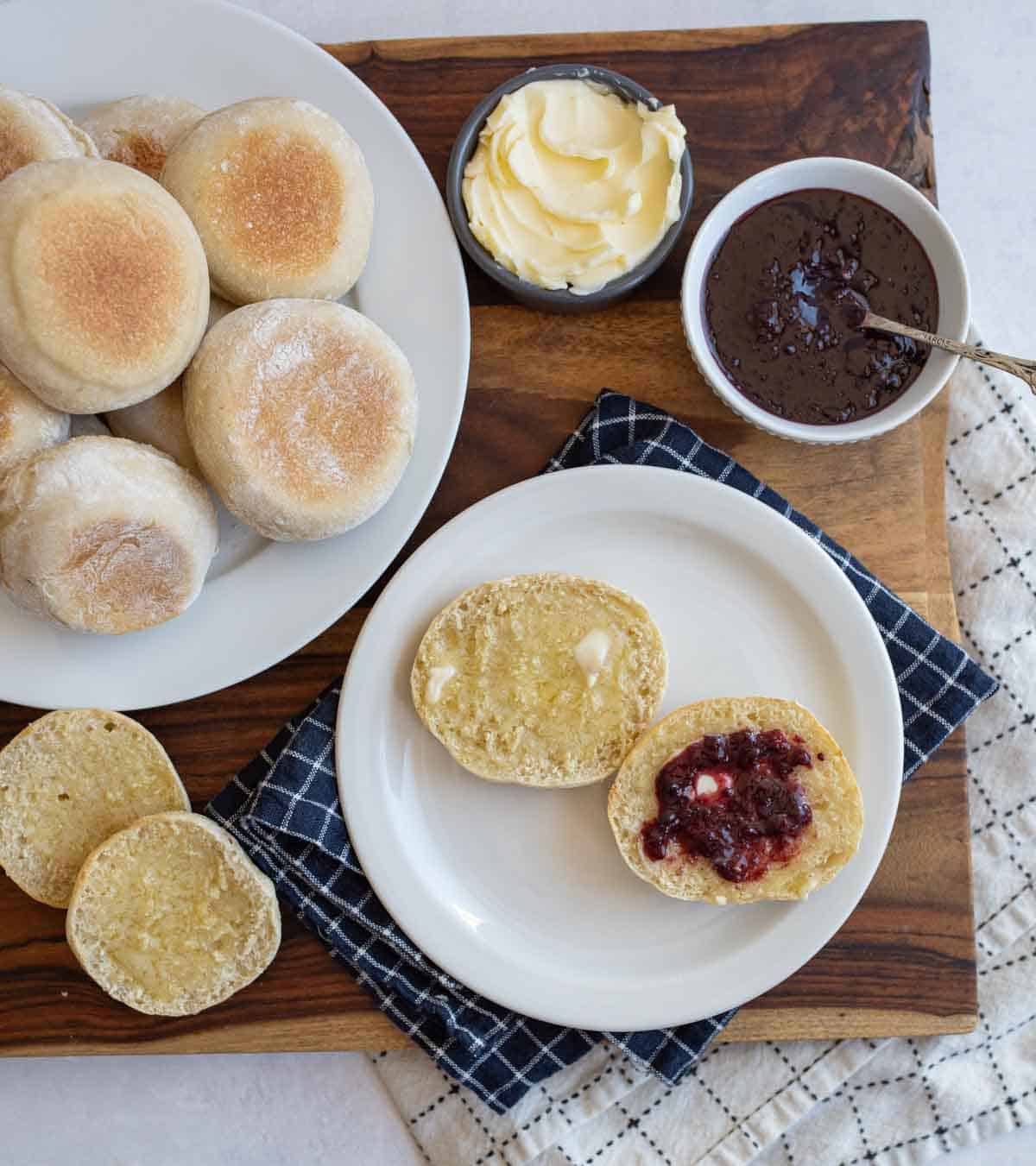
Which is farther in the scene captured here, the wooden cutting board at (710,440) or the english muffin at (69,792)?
the wooden cutting board at (710,440)

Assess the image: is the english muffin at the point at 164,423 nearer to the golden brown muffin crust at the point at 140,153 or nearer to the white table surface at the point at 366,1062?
the golden brown muffin crust at the point at 140,153

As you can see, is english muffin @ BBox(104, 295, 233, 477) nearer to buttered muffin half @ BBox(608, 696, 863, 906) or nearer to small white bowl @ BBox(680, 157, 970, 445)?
small white bowl @ BBox(680, 157, 970, 445)

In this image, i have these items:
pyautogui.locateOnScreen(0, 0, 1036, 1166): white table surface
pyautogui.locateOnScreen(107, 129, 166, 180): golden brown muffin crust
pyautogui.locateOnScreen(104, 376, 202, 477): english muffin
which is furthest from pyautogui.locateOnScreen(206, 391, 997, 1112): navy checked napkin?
pyautogui.locateOnScreen(107, 129, 166, 180): golden brown muffin crust

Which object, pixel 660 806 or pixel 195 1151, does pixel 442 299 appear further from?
pixel 195 1151

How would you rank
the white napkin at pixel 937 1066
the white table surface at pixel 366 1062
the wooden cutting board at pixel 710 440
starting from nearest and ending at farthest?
the wooden cutting board at pixel 710 440 → the white napkin at pixel 937 1066 → the white table surface at pixel 366 1062

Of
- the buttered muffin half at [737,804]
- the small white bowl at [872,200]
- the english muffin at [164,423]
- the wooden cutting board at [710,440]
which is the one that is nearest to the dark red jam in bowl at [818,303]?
the small white bowl at [872,200]

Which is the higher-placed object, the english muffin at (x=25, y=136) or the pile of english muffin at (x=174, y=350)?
the english muffin at (x=25, y=136)
